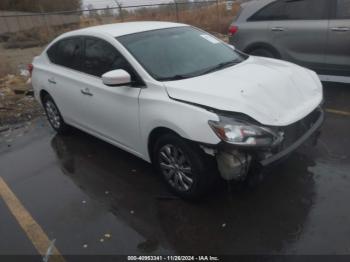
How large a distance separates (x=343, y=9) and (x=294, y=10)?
2.70ft

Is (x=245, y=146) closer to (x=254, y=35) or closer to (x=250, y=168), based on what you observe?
(x=250, y=168)

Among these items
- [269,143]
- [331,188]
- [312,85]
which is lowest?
[331,188]

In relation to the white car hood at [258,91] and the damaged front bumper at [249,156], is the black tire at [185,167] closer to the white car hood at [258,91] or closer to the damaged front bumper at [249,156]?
the damaged front bumper at [249,156]

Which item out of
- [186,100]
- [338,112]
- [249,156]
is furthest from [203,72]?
[338,112]

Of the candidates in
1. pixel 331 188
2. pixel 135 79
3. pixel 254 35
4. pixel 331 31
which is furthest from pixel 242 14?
pixel 331 188

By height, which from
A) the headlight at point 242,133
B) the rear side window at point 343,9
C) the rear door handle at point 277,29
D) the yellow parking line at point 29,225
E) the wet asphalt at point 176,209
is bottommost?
the yellow parking line at point 29,225

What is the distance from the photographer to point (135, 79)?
13.3 feet

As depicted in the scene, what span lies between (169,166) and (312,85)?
5.86 ft

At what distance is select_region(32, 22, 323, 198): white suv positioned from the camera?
3.34 m

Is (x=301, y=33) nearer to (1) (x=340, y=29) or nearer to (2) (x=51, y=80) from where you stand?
(1) (x=340, y=29)

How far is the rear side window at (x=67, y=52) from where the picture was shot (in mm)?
5058

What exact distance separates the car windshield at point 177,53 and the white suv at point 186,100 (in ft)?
0.04

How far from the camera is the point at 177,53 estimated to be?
437 centimetres

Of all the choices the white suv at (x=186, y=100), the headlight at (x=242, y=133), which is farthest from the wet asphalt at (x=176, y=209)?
the headlight at (x=242, y=133)
